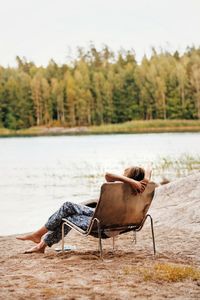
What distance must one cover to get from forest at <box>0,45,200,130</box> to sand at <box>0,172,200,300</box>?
212 ft

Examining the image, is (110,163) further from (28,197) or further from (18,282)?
(18,282)

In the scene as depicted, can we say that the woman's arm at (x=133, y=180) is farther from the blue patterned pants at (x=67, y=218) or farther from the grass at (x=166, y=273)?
the grass at (x=166, y=273)

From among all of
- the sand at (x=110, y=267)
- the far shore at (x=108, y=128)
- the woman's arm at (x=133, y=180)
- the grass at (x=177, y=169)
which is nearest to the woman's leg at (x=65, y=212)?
the sand at (x=110, y=267)

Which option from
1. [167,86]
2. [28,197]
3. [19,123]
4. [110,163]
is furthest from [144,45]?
[28,197]

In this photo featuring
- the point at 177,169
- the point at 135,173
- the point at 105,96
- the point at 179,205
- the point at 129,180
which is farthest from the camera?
the point at 105,96

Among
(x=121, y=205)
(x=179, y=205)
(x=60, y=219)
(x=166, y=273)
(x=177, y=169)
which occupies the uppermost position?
(x=121, y=205)

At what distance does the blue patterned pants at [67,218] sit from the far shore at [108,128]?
6239cm

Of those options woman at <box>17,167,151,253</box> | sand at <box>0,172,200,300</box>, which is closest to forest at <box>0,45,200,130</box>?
sand at <box>0,172,200,300</box>

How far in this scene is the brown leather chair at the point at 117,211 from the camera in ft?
15.5

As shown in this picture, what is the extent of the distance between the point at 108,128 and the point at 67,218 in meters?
68.7

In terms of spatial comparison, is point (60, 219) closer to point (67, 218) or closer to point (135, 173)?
point (67, 218)

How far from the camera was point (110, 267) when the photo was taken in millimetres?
4449

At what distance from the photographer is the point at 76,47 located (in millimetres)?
86000

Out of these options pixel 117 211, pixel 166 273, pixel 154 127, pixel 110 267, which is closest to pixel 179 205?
pixel 117 211
